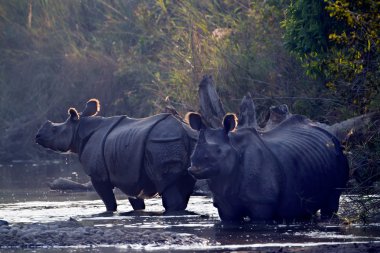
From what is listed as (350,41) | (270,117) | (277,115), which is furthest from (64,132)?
(350,41)

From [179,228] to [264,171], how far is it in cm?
119

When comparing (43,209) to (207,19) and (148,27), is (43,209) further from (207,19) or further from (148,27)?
(148,27)

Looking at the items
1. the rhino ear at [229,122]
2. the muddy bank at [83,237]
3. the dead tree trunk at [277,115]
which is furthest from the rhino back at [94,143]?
the muddy bank at [83,237]

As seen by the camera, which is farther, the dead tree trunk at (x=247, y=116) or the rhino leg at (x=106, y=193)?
the rhino leg at (x=106, y=193)

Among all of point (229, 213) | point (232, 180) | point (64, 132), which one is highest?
point (64, 132)

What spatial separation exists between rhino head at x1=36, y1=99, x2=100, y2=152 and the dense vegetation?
9.99ft

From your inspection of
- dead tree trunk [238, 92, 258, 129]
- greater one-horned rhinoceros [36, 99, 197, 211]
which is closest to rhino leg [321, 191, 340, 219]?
dead tree trunk [238, 92, 258, 129]

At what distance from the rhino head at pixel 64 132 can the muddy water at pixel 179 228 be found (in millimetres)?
889

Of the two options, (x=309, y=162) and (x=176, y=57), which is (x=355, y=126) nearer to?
(x=309, y=162)

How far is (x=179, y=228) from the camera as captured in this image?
13.6 meters

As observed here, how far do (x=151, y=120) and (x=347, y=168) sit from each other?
290cm

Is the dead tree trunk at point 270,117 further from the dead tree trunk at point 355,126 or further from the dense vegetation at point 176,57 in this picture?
the dense vegetation at point 176,57

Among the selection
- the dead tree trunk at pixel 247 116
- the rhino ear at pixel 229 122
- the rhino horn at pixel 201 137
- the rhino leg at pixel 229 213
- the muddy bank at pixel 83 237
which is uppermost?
the dead tree trunk at pixel 247 116

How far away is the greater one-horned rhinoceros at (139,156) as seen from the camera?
15320 millimetres
